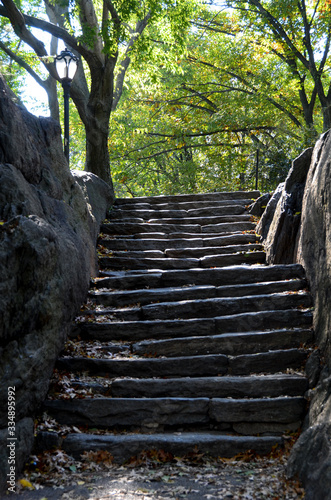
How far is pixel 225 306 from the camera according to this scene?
6.22 meters

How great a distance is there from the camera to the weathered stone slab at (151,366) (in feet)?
17.4

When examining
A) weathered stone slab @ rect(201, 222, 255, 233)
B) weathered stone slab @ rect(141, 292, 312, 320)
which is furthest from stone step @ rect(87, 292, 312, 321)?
weathered stone slab @ rect(201, 222, 255, 233)

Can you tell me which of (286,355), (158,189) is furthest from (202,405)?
(158,189)

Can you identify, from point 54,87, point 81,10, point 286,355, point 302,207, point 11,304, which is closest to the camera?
point 11,304

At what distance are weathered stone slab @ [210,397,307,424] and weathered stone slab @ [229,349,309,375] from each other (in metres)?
0.59

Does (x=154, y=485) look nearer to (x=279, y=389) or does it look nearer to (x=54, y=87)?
(x=279, y=389)

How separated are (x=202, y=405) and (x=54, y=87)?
13473 mm

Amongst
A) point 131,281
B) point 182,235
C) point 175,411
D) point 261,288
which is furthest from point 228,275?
Result: point 175,411

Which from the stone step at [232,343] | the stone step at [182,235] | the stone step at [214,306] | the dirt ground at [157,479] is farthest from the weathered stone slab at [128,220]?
the dirt ground at [157,479]

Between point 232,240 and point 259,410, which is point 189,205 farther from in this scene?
point 259,410

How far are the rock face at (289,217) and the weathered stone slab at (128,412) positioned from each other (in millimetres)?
3333

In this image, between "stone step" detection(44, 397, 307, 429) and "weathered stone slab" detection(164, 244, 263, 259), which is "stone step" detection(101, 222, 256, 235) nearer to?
"weathered stone slab" detection(164, 244, 263, 259)

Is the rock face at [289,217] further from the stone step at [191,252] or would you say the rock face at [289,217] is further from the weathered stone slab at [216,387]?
the weathered stone slab at [216,387]

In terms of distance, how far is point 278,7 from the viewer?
512 inches
